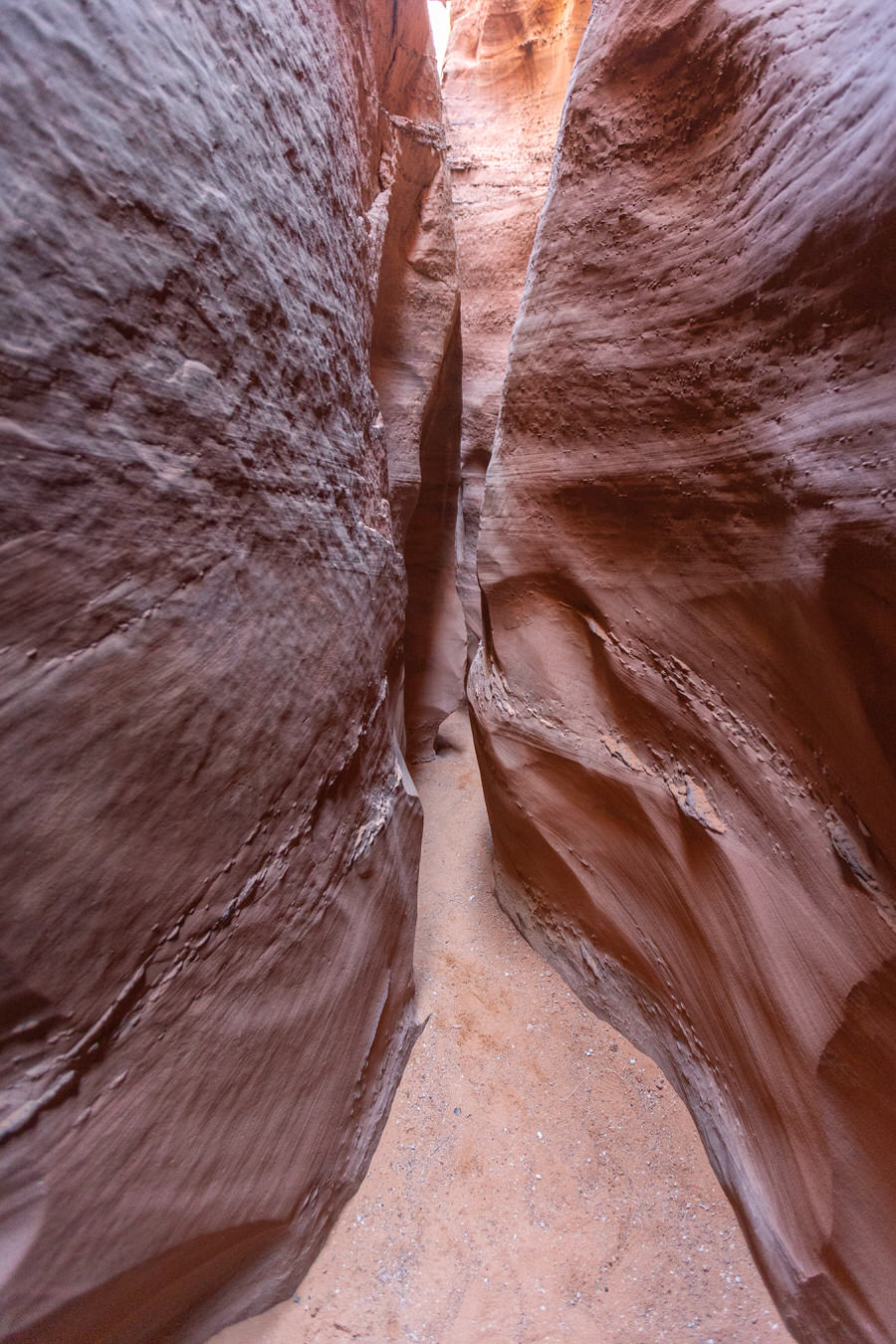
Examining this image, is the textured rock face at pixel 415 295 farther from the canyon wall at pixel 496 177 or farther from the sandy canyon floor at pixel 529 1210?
the sandy canyon floor at pixel 529 1210

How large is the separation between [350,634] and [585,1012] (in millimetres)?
1564

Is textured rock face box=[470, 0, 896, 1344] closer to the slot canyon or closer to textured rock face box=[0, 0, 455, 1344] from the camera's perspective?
the slot canyon

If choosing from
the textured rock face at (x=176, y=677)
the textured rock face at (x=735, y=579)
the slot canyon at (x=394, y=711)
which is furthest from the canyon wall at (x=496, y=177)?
the textured rock face at (x=176, y=677)

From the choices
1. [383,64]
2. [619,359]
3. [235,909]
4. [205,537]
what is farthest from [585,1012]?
[383,64]

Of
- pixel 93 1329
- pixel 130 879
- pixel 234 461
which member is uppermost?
pixel 234 461

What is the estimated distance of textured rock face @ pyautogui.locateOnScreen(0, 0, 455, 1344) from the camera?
3.03 ft

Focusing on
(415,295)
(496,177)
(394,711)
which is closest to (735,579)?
(394,711)

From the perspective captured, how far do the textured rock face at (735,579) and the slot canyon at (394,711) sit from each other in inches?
0.4

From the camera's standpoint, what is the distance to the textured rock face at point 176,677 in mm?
924

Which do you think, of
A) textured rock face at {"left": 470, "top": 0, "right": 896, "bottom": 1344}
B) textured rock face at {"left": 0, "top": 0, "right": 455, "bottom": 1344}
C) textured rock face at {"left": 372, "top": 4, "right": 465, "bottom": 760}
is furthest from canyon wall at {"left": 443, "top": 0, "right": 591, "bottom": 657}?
textured rock face at {"left": 0, "top": 0, "right": 455, "bottom": 1344}

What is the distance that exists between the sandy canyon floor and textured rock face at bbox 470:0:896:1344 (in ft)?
0.41

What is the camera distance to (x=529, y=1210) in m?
1.60

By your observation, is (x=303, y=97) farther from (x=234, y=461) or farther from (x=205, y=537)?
(x=205, y=537)

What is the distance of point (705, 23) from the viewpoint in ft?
4.82
